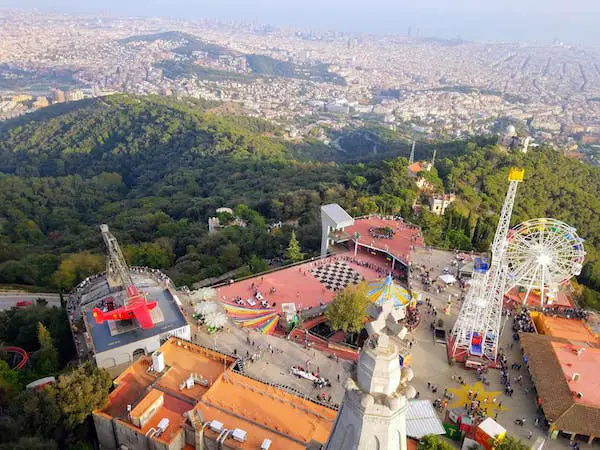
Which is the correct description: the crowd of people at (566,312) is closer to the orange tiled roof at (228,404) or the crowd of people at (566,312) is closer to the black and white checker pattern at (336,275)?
the black and white checker pattern at (336,275)

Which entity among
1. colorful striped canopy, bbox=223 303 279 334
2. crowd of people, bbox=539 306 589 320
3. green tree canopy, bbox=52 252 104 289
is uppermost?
colorful striped canopy, bbox=223 303 279 334

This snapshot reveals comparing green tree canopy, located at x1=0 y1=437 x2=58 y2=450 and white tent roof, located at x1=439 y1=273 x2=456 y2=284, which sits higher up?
green tree canopy, located at x1=0 y1=437 x2=58 y2=450

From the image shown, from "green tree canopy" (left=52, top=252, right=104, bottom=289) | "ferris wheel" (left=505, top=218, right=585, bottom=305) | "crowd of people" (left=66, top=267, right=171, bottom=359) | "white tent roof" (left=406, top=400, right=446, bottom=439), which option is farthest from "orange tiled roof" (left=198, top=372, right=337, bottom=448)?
"green tree canopy" (left=52, top=252, right=104, bottom=289)

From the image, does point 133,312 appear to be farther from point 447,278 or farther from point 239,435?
point 447,278

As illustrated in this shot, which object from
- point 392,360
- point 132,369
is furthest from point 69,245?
point 392,360

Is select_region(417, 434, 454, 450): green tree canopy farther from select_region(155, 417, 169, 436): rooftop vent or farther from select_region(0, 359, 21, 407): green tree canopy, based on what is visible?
select_region(0, 359, 21, 407): green tree canopy

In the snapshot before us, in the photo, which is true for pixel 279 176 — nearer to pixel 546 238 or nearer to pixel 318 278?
pixel 318 278

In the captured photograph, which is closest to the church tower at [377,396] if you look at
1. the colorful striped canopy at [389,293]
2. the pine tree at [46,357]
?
the colorful striped canopy at [389,293]
